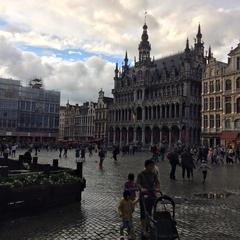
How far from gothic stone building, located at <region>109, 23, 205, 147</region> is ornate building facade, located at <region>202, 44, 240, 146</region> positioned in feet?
31.9

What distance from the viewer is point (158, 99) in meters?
91.0

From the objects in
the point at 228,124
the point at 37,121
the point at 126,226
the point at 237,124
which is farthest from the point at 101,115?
the point at 126,226

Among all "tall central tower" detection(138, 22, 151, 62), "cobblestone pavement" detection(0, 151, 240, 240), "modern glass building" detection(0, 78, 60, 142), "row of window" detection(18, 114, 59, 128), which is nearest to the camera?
"cobblestone pavement" detection(0, 151, 240, 240)

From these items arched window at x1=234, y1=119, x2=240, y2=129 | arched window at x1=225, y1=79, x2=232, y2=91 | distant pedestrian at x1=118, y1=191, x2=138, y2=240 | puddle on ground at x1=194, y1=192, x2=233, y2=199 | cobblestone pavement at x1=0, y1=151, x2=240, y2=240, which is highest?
arched window at x1=225, y1=79, x2=232, y2=91

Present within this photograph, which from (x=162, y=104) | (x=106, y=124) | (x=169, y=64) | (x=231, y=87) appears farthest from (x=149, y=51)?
(x=231, y=87)

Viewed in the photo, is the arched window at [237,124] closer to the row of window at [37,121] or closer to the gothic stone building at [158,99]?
the gothic stone building at [158,99]

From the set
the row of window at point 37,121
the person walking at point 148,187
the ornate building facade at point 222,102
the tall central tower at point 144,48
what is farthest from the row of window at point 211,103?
the person walking at point 148,187

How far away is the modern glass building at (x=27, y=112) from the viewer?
113m

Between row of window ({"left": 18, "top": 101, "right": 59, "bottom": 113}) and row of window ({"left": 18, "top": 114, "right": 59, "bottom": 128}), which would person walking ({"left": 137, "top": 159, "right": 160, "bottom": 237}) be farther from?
row of window ({"left": 18, "top": 101, "right": 59, "bottom": 113})

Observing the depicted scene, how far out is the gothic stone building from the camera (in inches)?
3339

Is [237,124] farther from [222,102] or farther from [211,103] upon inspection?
[211,103]

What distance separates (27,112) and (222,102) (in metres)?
67.0

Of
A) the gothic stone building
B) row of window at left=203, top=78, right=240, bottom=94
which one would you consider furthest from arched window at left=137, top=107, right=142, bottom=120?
row of window at left=203, top=78, right=240, bottom=94

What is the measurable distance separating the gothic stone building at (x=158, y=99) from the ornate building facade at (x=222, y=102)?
383 inches
